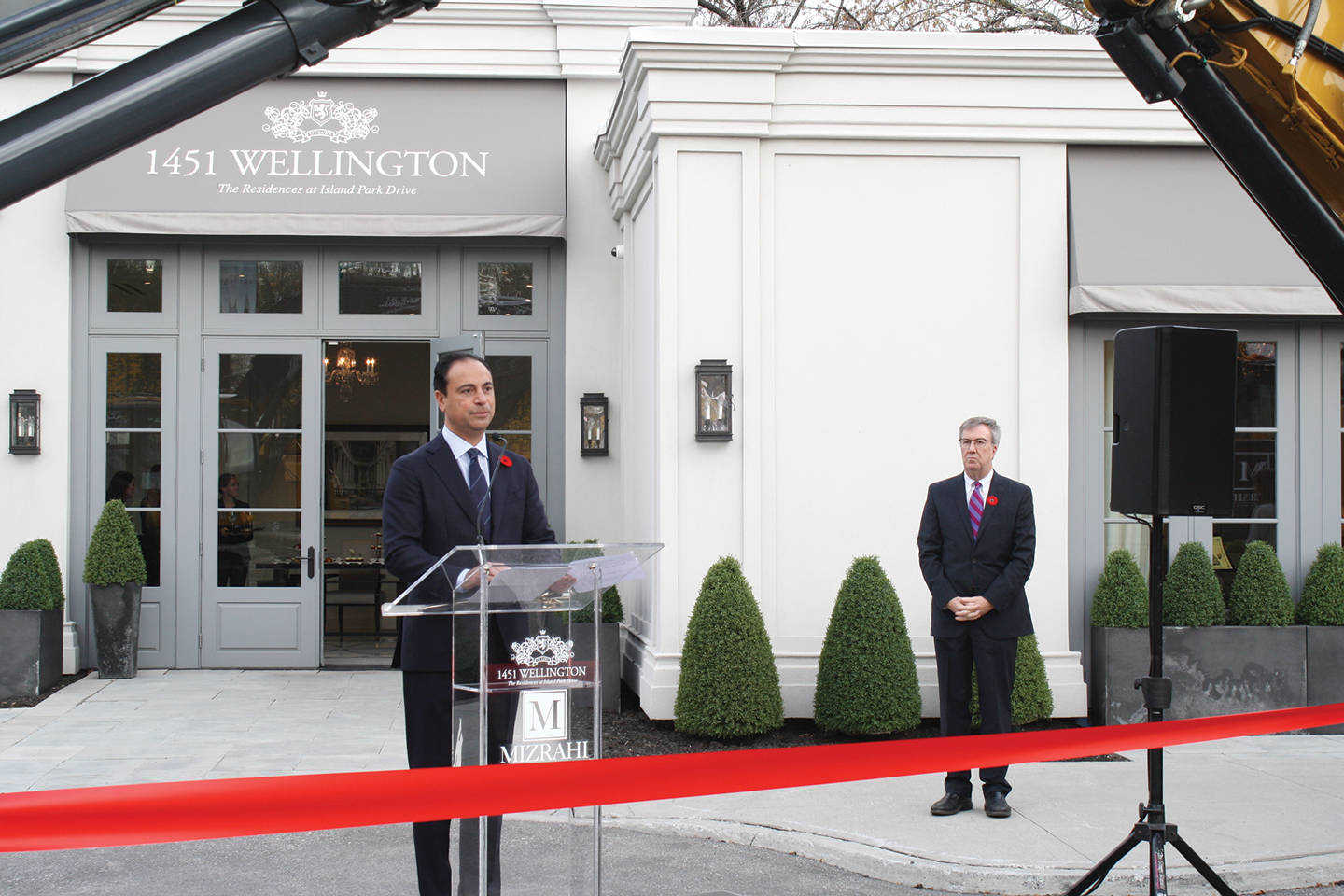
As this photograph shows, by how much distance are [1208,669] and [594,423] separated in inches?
200

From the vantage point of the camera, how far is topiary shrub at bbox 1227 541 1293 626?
302 inches

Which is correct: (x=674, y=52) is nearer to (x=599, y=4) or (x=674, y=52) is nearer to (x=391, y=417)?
(x=599, y=4)

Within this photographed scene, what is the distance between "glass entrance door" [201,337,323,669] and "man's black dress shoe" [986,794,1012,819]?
6038mm

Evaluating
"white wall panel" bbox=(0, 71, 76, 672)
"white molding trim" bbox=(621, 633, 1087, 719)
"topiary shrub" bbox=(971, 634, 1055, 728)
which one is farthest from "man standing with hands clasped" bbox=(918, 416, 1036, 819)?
"white wall panel" bbox=(0, 71, 76, 672)

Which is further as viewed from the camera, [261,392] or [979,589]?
[261,392]

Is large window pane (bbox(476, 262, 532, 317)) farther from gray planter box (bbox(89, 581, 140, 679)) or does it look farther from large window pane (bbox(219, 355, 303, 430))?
gray planter box (bbox(89, 581, 140, 679))

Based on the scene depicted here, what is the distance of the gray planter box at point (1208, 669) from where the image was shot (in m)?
7.47

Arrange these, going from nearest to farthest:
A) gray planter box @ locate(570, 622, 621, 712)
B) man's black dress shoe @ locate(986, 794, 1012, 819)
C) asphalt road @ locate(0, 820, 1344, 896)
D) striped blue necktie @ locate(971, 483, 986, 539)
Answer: asphalt road @ locate(0, 820, 1344, 896) < man's black dress shoe @ locate(986, 794, 1012, 819) < striped blue necktie @ locate(971, 483, 986, 539) < gray planter box @ locate(570, 622, 621, 712)

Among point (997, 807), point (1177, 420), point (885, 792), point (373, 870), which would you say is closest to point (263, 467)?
point (373, 870)

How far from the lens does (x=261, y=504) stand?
9430 millimetres

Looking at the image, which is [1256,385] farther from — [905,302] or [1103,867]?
[1103,867]

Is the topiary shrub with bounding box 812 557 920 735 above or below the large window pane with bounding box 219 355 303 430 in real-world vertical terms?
below

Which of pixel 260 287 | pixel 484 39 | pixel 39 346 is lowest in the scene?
pixel 39 346

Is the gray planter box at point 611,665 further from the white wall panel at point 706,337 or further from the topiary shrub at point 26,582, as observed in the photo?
the topiary shrub at point 26,582
